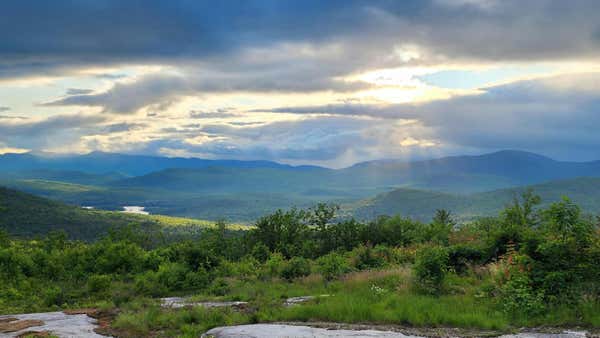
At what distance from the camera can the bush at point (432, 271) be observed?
734 inches

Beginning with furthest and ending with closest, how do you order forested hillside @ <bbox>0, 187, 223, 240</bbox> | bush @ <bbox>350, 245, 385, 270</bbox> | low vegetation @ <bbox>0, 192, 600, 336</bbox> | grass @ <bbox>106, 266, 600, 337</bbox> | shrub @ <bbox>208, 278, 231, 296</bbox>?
1. forested hillside @ <bbox>0, 187, 223, 240</bbox>
2. bush @ <bbox>350, 245, 385, 270</bbox>
3. shrub @ <bbox>208, 278, 231, 296</bbox>
4. low vegetation @ <bbox>0, 192, 600, 336</bbox>
5. grass @ <bbox>106, 266, 600, 337</bbox>

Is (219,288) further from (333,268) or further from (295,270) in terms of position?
(333,268)

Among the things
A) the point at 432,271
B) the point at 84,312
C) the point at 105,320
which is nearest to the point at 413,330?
the point at 432,271

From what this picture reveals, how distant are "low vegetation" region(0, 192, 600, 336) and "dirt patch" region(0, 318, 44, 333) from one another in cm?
284

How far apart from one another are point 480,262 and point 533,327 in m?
8.69

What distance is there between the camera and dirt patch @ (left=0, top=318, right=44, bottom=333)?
50.2ft

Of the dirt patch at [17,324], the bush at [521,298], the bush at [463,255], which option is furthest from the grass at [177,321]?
the bush at [463,255]

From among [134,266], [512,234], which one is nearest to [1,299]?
[134,266]

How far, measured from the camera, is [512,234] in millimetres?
22625

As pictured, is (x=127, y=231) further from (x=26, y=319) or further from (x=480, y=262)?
(x=480, y=262)

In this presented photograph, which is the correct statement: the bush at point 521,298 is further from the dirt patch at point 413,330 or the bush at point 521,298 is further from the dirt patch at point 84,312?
the dirt patch at point 84,312

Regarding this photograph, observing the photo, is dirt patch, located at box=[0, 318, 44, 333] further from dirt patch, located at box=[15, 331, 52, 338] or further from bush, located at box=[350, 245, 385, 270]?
bush, located at box=[350, 245, 385, 270]

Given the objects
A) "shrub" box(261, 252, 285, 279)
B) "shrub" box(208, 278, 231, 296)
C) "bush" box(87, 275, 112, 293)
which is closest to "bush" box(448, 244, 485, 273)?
"shrub" box(261, 252, 285, 279)

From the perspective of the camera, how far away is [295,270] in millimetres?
25844
